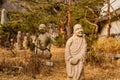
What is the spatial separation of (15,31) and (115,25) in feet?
20.1

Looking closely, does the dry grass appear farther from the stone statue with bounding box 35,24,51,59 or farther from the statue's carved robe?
the statue's carved robe

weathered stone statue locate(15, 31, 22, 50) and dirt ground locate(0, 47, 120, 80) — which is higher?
weathered stone statue locate(15, 31, 22, 50)

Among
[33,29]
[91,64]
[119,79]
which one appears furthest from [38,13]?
[119,79]

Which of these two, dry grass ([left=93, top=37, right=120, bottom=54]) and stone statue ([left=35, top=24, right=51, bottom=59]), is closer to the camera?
stone statue ([left=35, top=24, right=51, bottom=59])

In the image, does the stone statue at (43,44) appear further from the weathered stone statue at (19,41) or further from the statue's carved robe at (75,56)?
the weathered stone statue at (19,41)

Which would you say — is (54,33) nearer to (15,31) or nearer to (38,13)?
(15,31)

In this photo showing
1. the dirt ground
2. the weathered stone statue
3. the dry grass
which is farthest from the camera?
the weathered stone statue

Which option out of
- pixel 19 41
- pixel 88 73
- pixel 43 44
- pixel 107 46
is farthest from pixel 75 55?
pixel 19 41

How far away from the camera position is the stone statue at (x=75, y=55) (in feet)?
31.9

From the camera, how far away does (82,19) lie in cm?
1706

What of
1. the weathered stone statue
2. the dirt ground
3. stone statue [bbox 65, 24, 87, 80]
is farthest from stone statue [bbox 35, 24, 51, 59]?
the weathered stone statue

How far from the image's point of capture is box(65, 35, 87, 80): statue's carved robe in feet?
31.9

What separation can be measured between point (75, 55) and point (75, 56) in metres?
0.03

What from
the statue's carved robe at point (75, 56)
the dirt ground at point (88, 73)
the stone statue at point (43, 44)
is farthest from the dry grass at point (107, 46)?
the statue's carved robe at point (75, 56)
